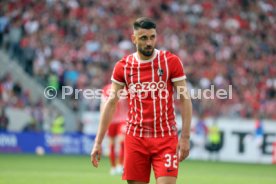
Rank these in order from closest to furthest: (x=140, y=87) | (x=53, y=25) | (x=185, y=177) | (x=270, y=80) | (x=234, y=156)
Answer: (x=140, y=87), (x=185, y=177), (x=234, y=156), (x=270, y=80), (x=53, y=25)

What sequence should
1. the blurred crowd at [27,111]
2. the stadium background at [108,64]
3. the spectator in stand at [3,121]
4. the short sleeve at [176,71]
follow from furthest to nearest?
the blurred crowd at [27,111] < the spectator in stand at [3,121] < the stadium background at [108,64] < the short sleeve at [176,71]

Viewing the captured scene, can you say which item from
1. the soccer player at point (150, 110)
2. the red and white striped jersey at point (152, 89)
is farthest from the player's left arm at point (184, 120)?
the red and white striped jersey at point (152, 89)

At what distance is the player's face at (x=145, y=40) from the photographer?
305 inches

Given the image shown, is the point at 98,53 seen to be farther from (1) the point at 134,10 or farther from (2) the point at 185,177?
(2) the point at 185,177

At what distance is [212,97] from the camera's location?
2520 cm

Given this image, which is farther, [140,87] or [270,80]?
[270,80]

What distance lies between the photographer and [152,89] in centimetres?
796

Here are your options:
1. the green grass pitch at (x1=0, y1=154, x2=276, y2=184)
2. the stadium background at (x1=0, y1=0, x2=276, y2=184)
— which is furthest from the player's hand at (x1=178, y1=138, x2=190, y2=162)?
the stadium background at (x1=0, y1=0, x2=276, y2=184)

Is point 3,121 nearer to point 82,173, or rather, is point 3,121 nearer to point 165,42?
point 165,42

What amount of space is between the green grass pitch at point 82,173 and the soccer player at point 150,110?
19.2 feet

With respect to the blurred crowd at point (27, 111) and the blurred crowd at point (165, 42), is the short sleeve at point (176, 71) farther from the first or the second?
the blurred crowd at point (27, 111)

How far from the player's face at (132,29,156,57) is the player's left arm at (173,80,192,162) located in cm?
48

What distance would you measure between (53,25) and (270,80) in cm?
891

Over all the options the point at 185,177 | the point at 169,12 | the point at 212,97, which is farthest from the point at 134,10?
the point at 185,177
